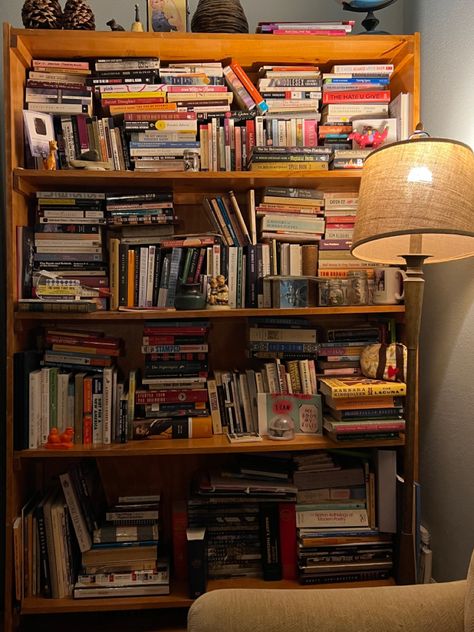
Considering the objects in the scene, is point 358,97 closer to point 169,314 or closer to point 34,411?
point 169,314

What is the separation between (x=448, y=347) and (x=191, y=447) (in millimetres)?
895

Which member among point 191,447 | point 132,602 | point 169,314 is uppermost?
point 169,314

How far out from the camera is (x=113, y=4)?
2096 mm

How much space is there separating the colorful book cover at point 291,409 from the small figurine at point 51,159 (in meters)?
1.01

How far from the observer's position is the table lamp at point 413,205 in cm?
135

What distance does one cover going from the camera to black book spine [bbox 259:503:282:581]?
183 centimetres

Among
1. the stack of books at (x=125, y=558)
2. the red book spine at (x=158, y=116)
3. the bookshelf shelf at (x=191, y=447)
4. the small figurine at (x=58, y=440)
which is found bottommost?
the stack of books at (x=125, y=558)

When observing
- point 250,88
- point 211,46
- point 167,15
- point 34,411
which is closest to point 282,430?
point 34,411

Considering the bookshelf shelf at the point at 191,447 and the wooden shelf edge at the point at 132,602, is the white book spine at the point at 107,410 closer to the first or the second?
the bookshelf shelf at the point at 191,447

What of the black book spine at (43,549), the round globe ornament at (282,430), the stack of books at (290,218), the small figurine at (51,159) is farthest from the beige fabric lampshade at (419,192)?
the black book spine at (43,549)

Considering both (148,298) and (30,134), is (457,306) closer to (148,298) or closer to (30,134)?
(148,298)

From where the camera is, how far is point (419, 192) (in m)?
1.36

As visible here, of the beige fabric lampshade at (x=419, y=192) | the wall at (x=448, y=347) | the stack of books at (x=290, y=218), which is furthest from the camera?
the stack of books at (x=290, y=218)

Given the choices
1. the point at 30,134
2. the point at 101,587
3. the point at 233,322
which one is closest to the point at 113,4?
the point at 30,134
